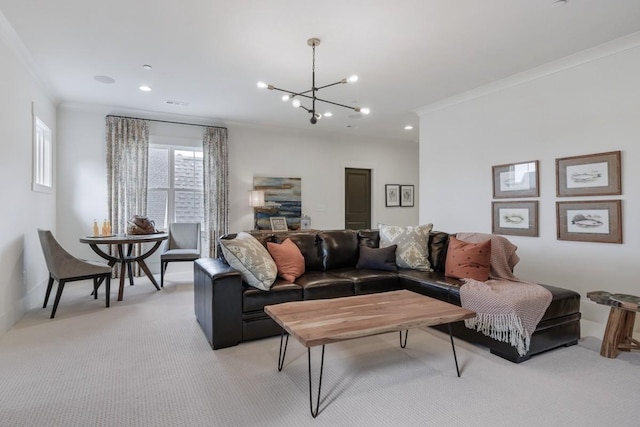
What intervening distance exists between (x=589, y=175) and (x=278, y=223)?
4.67 m

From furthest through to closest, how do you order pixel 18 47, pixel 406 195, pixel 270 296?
1. pixel 406 195
2. pixel 18 47
3. pixel 270 296

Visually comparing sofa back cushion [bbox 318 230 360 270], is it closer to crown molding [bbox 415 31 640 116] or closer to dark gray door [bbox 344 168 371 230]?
crown molding [bbox 415 31 640 116]

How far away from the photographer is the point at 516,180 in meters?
4.14

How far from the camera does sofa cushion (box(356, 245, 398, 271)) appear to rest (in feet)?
12.2

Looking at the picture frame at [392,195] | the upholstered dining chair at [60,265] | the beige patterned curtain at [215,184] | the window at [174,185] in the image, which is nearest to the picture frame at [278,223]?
the beige patterned curtain at [215,184]

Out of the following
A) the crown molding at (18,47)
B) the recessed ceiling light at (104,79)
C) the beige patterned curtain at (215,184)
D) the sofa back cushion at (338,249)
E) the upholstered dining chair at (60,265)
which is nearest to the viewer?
the crown molding at (18,47)

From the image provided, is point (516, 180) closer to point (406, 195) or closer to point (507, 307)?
point (507, 307)

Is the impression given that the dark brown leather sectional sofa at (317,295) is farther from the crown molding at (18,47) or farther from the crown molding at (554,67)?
the crown molding at (18,47)

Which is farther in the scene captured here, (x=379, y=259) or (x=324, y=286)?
(x=379, y=259)

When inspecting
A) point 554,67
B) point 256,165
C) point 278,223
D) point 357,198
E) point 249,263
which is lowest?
point 249,263

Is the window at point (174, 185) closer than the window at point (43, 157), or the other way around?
the window at point (43, 157)

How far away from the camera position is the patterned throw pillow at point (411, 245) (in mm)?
3746

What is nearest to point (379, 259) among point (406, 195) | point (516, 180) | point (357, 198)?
point (516, 180)

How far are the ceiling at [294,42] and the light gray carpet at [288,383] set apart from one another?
2739 mm
